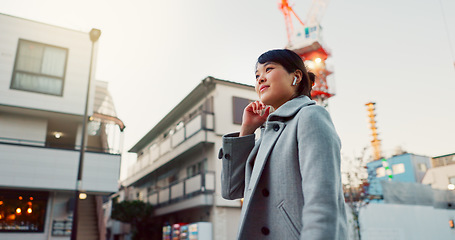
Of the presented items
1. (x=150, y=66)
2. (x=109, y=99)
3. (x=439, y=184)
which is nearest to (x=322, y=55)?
(x=439, y=184)

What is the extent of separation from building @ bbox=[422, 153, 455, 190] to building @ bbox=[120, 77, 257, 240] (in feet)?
82.0

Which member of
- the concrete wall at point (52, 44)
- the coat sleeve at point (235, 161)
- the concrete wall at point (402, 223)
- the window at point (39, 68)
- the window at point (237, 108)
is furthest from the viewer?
the window at point (237, 108)

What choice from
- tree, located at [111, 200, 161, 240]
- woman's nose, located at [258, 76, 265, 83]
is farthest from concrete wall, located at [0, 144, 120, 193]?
woman's nose, located at [258, 76, 265, 83]

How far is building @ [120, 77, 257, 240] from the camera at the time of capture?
18.0m

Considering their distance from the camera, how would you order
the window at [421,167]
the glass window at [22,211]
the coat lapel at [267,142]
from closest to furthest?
the coat lapel at [267,142], the glass window at [22,211], the window at [421,167]

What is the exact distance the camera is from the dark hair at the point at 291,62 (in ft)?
5.92

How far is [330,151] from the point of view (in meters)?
1.38

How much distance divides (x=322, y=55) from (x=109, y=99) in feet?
92.3

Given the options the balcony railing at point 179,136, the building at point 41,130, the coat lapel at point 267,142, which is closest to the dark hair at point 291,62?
the coat lapel at point 267,142

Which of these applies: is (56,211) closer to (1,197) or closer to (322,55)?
(1,197)

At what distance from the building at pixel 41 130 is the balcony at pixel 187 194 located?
478 centimetres

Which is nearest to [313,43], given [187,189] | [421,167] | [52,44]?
[421,167]

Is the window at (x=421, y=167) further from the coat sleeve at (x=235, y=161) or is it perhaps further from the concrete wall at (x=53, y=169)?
the coat sleeve at (x=235, y=161)

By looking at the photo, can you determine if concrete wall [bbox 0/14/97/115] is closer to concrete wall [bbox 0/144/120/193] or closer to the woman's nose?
concrete wall [bbox 0/144/120/193]
